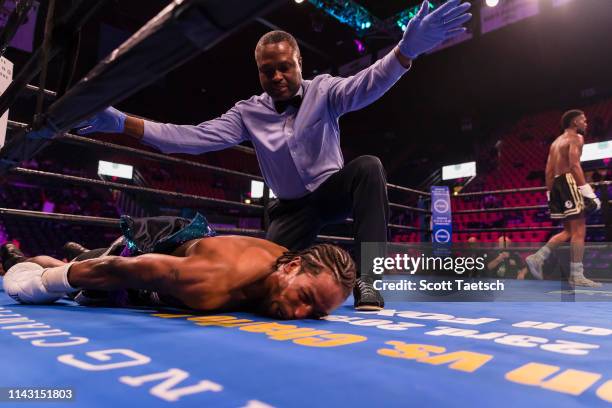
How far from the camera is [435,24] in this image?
1.20 m

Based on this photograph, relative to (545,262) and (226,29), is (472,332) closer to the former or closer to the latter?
(226,29)

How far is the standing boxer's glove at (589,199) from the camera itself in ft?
10.2

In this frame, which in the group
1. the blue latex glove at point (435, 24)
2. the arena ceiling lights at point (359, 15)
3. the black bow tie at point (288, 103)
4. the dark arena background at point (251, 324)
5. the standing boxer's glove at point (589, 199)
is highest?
the arena ceiling lights at point (359, 15)

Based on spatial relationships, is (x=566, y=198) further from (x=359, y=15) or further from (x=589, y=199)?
(x=359, y=15)

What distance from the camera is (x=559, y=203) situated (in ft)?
10.6

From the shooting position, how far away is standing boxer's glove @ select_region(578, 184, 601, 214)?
3.11 m

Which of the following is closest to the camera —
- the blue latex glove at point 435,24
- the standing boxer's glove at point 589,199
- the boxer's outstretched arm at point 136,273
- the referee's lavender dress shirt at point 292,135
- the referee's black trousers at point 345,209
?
the boxer's outstretched arm at point 136,273

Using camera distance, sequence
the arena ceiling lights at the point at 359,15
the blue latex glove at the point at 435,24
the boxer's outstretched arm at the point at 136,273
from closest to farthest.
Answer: the boxer's outstretched arm at the point at 136,273 < the blue latex glove at the point at 435,24 < the arena ceiling lights at the point at 359,15

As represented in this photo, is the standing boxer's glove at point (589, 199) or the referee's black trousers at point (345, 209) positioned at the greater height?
the standing boxer's glove at point (589, 199)

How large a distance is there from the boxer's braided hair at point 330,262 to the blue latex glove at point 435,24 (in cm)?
72

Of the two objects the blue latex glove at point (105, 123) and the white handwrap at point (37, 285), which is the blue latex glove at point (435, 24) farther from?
the white handwrap at point (37, 285)

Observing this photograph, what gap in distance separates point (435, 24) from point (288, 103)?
0.76 meters

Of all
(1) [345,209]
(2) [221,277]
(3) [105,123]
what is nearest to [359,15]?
(1) [345,209]

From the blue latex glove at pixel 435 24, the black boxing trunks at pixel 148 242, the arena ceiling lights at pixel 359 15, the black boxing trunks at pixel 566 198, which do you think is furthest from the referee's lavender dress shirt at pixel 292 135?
the arena ceiling lights at pixel 359 15
